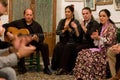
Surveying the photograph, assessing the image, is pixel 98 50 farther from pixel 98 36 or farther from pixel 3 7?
pixel 3 7

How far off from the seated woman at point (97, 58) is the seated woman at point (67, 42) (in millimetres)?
704

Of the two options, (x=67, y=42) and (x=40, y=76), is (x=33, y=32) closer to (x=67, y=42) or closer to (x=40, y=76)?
(x=67, y=42)

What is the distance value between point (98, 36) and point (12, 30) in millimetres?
1546

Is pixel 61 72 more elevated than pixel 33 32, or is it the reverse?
pixel 33 32

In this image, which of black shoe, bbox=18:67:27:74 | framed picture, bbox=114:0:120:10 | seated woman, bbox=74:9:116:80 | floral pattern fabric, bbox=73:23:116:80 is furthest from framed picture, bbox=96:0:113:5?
black shoe, bbox=18:67:27:74

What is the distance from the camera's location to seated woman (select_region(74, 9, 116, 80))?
5.06 metres

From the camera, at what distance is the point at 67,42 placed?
19.9 ft

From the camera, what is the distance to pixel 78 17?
675 cm

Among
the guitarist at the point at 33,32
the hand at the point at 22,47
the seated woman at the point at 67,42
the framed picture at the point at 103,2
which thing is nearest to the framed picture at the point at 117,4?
the framed picture at the point at 103,2

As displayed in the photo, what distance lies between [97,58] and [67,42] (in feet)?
3.65

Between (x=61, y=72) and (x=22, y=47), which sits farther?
(x=61, y=72)

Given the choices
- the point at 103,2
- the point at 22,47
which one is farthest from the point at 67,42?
the point at 22,47

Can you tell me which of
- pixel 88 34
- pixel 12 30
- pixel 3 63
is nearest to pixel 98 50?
pixel 88 34

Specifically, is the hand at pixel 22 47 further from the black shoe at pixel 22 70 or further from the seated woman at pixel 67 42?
the black shoe at pixel 22 70
